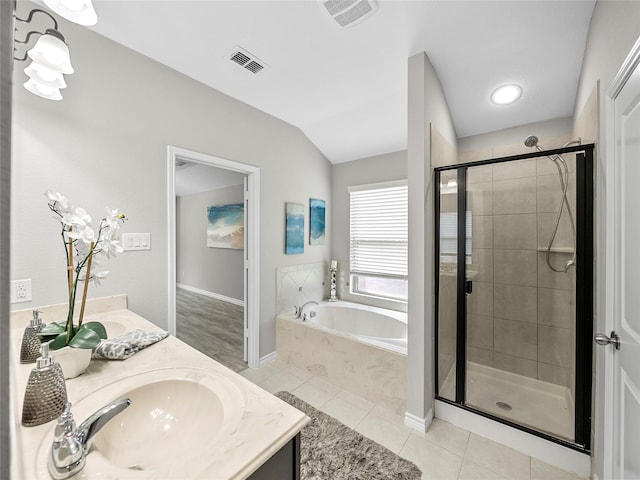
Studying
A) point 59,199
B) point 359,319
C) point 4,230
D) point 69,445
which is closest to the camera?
point 4,230

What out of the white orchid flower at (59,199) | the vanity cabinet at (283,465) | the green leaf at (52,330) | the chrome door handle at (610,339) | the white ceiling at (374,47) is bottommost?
the vanity cabinet at (283,465)

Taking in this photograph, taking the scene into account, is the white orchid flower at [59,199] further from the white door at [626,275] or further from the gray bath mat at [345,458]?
the white door at [626,275]

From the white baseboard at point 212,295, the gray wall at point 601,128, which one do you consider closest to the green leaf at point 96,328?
the gray wall at point 601,128

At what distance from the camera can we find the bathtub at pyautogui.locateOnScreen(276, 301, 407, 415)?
206 cm

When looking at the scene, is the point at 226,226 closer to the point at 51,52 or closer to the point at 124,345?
the point at 51,52

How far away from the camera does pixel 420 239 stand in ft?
6.13

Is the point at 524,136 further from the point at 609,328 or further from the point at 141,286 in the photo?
the point at 141,286

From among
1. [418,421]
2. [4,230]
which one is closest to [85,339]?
[4,230]

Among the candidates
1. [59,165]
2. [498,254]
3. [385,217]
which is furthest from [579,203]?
[59,165]

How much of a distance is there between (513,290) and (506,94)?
1.59 m

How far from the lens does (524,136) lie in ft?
8.21

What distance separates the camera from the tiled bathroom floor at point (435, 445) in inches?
61.3

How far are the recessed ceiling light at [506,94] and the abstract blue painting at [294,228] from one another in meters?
2.07

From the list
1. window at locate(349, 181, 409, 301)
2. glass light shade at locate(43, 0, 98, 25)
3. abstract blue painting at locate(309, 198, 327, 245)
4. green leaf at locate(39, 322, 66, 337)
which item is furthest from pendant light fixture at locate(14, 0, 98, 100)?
window at locate(349, 181, 409, 301)
